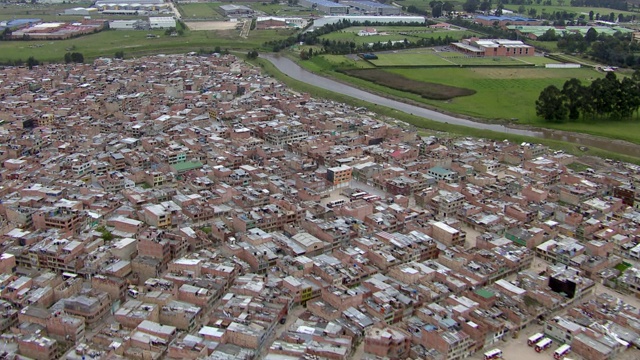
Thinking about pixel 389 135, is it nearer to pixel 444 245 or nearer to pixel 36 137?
pixel 444 245

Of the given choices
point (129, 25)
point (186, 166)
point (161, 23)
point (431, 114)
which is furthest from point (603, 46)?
point (129, 25)

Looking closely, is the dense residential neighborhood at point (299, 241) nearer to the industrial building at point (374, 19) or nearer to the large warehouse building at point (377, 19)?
the industrial building at point (374, 19)

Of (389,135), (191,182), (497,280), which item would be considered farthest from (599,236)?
(191,182)

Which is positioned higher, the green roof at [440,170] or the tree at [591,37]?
the tree at [591,37]

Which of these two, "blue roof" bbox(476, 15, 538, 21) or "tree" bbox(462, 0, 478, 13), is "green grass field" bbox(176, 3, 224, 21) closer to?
"blue roof" bbox(476, 15, 538, 21)

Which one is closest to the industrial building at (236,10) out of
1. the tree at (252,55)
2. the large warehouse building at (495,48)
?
the tree at (252,55)

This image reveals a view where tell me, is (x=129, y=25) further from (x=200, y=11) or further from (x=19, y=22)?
(x=200, y=11)

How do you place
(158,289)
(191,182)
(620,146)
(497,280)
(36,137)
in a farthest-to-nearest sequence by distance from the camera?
(620,146)
(36,137)
(191,182)
(497,280)
(158,289)
